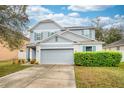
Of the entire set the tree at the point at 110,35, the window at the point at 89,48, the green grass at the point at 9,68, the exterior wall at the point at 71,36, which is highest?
the tree at the point at 110,35

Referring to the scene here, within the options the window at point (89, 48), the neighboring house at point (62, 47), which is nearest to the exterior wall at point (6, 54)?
the neighboring house at point (62, 47)

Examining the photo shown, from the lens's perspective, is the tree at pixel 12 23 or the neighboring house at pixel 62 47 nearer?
the tree at pixel 12 23

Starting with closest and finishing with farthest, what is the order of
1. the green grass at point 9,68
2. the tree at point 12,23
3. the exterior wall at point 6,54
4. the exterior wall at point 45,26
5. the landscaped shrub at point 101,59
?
the green grass at point 9,68 < the tree at point 12,23 < the landscaped shrub at point 101,59 < the exterior wall at point 45,26 < the exterior wall at point 6,54

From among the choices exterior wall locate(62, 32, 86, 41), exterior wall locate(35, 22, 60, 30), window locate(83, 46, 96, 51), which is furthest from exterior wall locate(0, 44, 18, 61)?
window locate(83, 46, 96, 51)

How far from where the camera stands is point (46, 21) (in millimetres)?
22562

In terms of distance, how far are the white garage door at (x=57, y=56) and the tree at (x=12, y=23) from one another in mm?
6700

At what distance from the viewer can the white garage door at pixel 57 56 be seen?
63.9ft

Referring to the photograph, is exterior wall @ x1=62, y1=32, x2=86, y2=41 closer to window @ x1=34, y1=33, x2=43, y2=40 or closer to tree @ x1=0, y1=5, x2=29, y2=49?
window @ x1=34, y1=33, x2=43, y2=40

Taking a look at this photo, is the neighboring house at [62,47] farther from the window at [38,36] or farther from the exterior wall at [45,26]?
the exterior wall at [45,26]

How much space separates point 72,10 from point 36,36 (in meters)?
5.93

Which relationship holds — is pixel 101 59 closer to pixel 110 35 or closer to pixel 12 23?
pixel 12 23

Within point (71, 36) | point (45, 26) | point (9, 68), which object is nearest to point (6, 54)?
point (45, 26)
